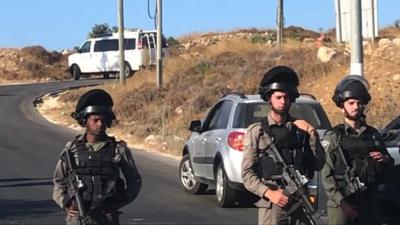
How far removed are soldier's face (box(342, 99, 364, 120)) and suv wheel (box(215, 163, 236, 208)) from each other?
6.02 meters

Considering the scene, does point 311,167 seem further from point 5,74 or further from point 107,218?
point 5,74

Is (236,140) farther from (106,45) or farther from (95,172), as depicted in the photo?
(106,45)

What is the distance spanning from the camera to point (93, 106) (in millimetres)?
5488

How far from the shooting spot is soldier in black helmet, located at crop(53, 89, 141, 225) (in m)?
5.30

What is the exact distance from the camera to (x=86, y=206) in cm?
527

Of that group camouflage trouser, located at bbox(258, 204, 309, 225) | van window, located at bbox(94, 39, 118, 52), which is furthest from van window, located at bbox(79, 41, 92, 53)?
camouflage trouser, located at bbox(258, 204, 309, 225)

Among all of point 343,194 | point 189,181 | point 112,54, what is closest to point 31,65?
point 112,54

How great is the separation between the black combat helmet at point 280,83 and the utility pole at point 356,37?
7077 millimetres

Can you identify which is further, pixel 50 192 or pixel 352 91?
pixel 50 192

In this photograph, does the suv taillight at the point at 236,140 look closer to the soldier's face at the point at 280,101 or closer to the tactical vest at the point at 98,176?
the soldier's face at the point at 280,101

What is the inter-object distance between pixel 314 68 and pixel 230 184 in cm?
1521

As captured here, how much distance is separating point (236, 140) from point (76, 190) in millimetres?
6507

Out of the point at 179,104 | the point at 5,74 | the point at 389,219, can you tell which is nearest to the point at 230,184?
the point at 389,219

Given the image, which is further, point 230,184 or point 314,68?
point 314,68
